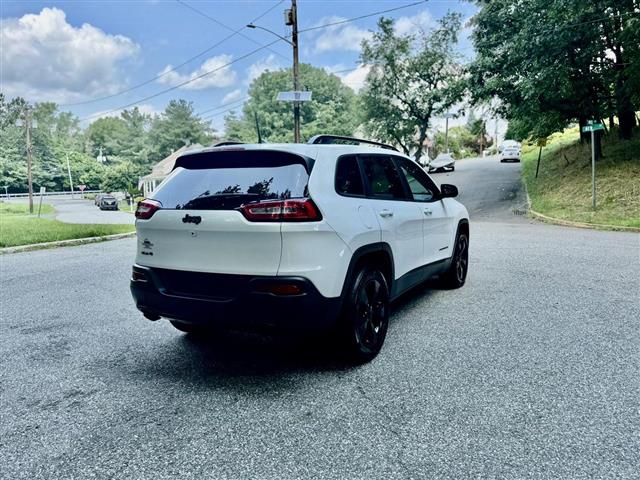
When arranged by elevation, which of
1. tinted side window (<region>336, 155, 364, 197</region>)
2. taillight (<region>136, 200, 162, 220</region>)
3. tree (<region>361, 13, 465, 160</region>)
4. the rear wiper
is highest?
tree (<region>361, 13, 465, 160</region>)

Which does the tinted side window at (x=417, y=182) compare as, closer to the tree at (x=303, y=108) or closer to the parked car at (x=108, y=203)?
the parked car at (x=108, y=203)

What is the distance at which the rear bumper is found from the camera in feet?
9.40

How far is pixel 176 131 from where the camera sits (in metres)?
76.8

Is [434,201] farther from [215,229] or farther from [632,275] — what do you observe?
[632,275]

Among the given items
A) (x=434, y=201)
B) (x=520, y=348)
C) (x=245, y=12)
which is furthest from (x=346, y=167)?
(x=245, y=12)

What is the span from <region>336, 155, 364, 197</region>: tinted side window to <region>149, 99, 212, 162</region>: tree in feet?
255

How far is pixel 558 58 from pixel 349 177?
52.6 feet

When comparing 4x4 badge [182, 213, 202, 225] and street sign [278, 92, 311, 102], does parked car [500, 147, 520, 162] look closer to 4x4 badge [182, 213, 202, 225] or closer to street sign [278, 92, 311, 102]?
street sign [278, 92, 311, 102]

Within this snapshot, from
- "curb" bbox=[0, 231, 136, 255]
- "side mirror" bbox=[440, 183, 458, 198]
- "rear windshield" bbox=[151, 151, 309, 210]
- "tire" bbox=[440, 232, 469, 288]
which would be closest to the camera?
"rear windshield" bbox=[151, 151, 309, 210]

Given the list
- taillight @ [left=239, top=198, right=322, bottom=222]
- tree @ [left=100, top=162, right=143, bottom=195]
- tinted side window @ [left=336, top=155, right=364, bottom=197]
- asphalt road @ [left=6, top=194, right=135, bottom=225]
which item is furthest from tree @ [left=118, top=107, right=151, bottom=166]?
taillight @ [left=239, top=198, right=322, bottom=222]

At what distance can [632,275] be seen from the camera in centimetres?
635

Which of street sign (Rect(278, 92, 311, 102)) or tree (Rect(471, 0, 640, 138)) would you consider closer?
street sign (Rect(278, 92, 311, 102))

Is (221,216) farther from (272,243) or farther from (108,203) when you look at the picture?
(108,203)

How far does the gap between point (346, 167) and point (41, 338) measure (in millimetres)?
3278
